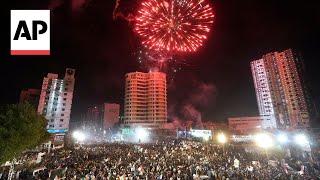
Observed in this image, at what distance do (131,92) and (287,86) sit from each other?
64.6 m

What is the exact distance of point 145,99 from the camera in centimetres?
10962

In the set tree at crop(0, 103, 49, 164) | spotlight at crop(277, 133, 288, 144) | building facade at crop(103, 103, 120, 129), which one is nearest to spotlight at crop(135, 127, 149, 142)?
building facade at crop(103, 103, 120, 129)

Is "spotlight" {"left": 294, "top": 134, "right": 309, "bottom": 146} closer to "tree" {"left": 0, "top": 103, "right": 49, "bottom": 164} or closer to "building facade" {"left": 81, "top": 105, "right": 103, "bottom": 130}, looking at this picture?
"tree" {"left": 0, "top": 103, "right": 49, "bottom": 164}

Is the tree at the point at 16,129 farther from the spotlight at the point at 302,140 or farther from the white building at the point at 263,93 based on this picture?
the white building at the point at 263,93

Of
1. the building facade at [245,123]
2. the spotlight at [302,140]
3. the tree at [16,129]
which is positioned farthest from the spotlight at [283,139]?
the building facade at [245,123]

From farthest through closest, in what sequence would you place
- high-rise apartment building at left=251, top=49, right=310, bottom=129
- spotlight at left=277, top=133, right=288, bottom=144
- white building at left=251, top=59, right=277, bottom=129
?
white building at left=251, top=59, right=277, bottom=129
high-rise apartment building at left=251, top=49, right=310, bottom=129
spotlight at left=277, top=133, right=288, bottom=144

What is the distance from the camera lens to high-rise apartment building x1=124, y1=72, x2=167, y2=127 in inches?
4124

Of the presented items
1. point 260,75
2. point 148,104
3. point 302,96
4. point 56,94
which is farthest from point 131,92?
point 302,96

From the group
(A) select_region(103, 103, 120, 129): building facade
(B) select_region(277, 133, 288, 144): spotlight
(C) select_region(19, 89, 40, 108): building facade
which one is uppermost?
(C) select_region(19, 89, 40, 108): building facade

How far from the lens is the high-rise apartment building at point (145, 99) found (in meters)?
105

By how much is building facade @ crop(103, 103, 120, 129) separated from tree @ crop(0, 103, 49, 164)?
347 feet

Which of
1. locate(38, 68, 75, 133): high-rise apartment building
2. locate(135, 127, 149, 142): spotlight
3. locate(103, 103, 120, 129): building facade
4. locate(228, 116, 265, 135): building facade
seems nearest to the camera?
locate(38, 68, 75, 133): high-rise apartment building

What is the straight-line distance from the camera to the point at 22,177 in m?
21.7

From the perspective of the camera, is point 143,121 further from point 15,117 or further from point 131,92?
point 15,117
